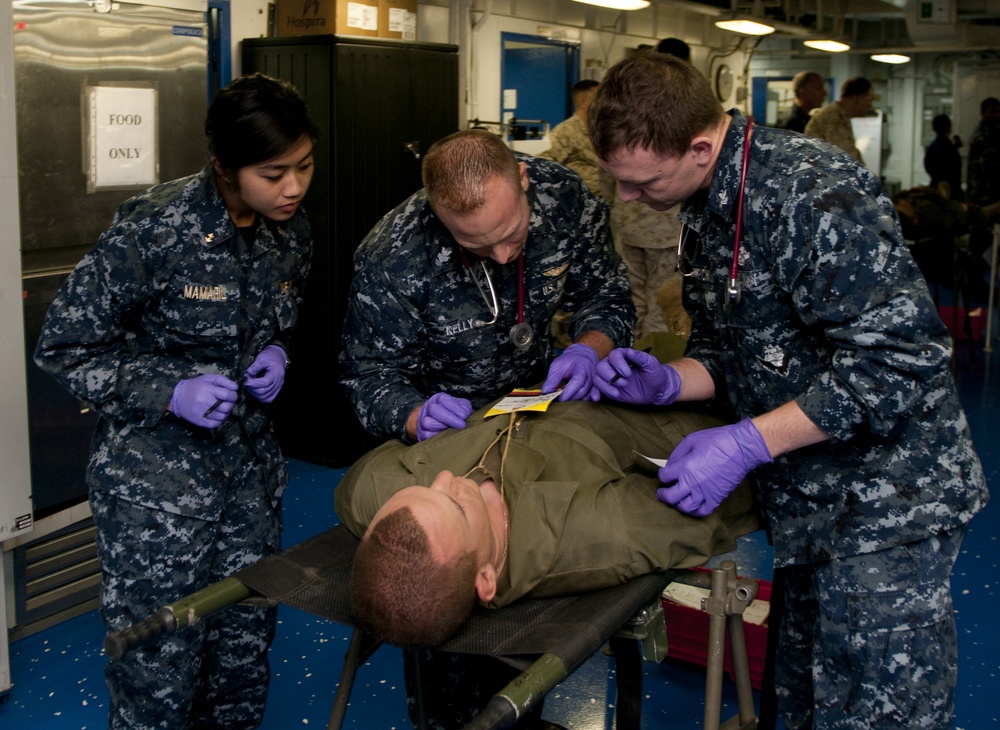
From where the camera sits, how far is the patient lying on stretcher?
1.57m

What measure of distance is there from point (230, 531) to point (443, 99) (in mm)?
3064

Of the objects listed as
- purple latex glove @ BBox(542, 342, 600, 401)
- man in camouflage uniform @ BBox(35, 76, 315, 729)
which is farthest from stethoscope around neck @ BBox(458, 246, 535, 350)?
man in camouflage uniform @ BBox(35, 76, 315, 729)

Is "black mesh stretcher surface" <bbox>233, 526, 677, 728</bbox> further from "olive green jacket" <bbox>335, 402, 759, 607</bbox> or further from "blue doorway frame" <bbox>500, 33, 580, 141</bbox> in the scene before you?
"blue doorway frame" <bbox>500, 33, 580, 141</bbox>

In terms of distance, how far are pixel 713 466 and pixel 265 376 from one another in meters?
0.98

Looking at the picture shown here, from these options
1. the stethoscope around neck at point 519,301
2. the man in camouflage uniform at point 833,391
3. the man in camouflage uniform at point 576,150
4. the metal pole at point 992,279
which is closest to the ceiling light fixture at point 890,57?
the metal pole at point 992,279

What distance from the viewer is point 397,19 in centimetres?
475

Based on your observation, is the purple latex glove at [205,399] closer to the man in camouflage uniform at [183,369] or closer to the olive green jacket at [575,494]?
the man in camouflage uniform at [183,369]

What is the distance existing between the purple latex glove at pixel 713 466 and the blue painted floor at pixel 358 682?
106cm

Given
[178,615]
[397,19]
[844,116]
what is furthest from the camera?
[844,116]

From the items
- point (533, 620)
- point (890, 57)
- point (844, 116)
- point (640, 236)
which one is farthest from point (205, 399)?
point (890, 57)

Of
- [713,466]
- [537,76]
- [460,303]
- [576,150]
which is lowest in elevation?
[713,466]

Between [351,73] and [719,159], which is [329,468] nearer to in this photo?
[351,73]

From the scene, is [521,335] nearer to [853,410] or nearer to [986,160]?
[853,410]

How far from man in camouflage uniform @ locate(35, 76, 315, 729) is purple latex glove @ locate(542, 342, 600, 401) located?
0.60 meters
